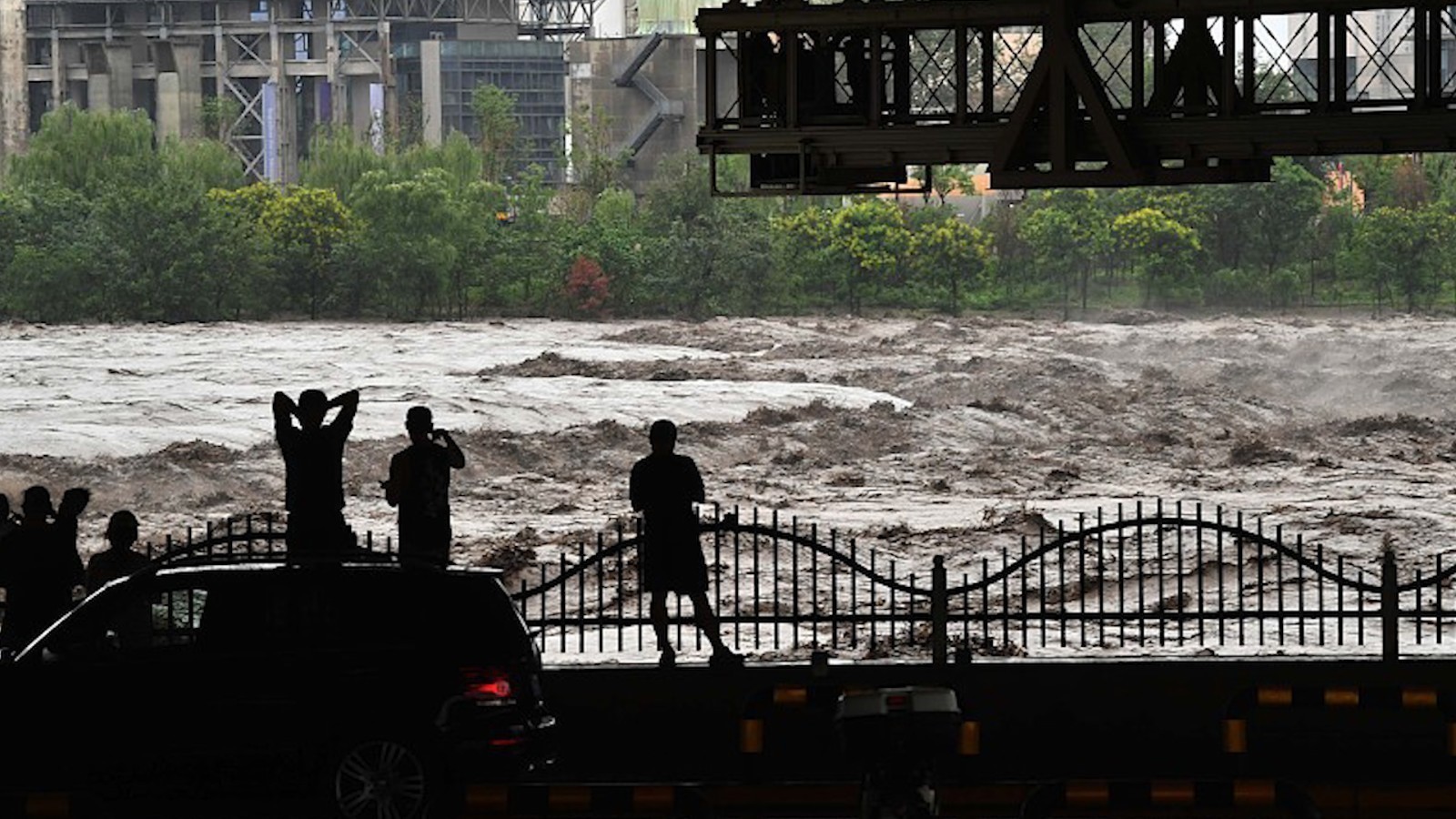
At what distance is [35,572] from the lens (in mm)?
15242

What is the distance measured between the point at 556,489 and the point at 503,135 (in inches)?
2351

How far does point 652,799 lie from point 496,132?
316 feet

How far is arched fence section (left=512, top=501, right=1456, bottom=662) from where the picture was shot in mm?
19219

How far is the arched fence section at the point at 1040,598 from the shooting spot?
19.2 meters

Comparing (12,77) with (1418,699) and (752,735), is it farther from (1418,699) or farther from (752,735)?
(1418,699)

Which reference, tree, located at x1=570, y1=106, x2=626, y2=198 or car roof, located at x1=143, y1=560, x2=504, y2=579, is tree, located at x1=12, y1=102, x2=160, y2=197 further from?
car roof, located at x1=143, y1=560, x2=504, y2=579

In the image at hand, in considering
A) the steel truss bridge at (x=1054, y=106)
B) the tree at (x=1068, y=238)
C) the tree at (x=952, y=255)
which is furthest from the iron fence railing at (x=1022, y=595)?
the tree at (x=952, y=255)

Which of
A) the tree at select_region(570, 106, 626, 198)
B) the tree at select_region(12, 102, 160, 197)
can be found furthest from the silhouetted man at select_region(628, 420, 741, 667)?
the tree at select_region(570, 106, 626, 198)

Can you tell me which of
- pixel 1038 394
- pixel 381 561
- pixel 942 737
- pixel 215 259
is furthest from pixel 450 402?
pixel 942 737

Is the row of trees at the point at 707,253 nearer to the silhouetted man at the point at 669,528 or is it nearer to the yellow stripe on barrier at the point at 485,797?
the silhouetted man at the point at 669,528

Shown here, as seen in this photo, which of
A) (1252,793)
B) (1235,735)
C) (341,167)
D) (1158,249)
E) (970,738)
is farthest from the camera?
(341,167)

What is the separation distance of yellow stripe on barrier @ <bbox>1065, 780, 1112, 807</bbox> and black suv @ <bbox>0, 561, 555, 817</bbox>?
10.5ft

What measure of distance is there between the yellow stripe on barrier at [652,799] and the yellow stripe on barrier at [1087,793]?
1558mm

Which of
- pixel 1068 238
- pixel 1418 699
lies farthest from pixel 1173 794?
pixel 1068 238
